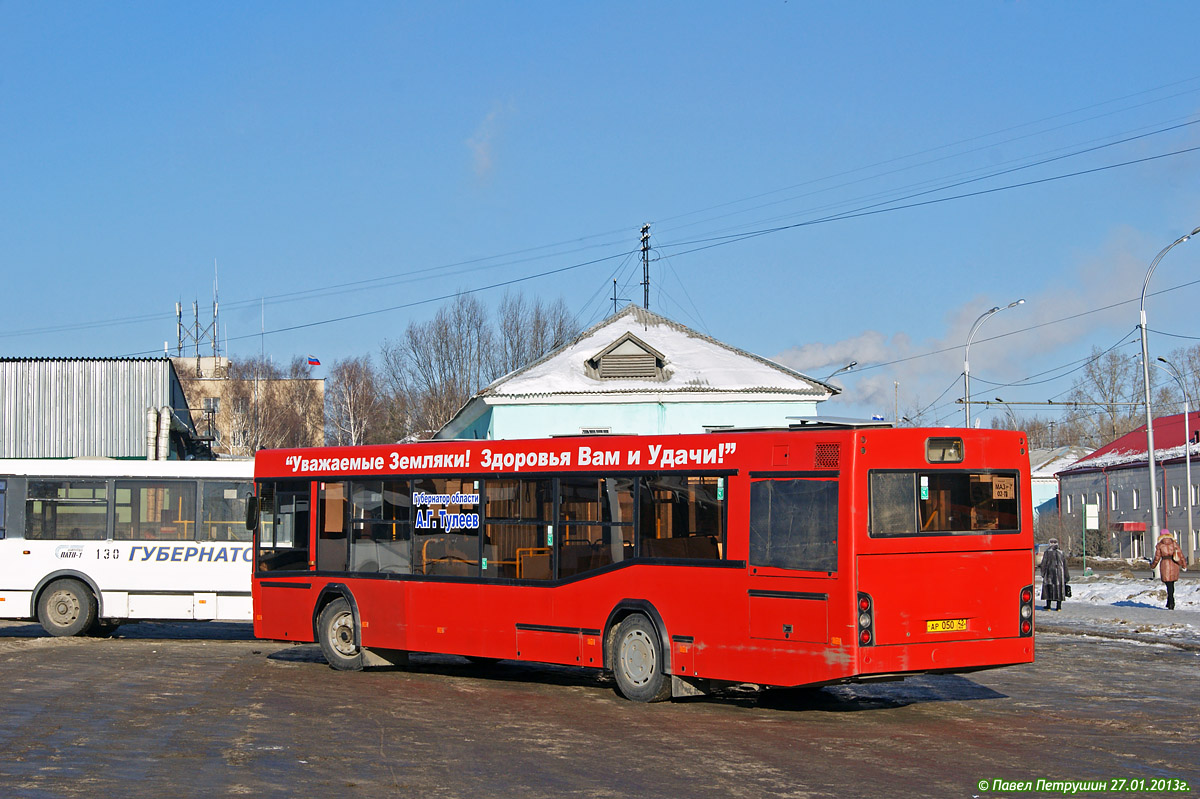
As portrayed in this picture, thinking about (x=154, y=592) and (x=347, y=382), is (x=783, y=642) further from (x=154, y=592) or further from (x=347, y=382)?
(x=347, y=382)

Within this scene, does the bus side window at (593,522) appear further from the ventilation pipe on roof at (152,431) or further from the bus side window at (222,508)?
the ventilation pipe on roof at (152,431)

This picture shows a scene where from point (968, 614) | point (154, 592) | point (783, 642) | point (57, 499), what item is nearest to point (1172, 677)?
point (968, 614)

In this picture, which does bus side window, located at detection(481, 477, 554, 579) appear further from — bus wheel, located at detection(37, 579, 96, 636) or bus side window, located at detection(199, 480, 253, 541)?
bus wheel, located at detection(37, 579, 96, 636)

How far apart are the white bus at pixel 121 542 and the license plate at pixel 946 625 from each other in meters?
12.1

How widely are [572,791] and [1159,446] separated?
72.1 metres

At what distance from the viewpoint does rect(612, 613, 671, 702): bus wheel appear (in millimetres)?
13023

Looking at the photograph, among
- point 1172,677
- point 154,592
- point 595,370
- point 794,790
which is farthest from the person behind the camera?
point 595,370

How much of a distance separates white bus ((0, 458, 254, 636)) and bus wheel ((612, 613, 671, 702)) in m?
8.90

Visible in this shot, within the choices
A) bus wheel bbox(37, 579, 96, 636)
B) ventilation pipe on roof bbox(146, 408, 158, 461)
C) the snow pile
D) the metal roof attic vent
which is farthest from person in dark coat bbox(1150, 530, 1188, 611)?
ventilation pipe on roof bbox(146, 408, 158, 461)

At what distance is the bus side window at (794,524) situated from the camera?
38.3ft

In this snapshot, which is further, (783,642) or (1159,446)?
(1159,446)

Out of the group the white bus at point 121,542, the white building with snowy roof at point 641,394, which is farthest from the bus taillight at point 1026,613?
the white building with snowy roof at point 641,394

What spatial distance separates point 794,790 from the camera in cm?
838

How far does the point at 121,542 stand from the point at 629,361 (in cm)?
2275
